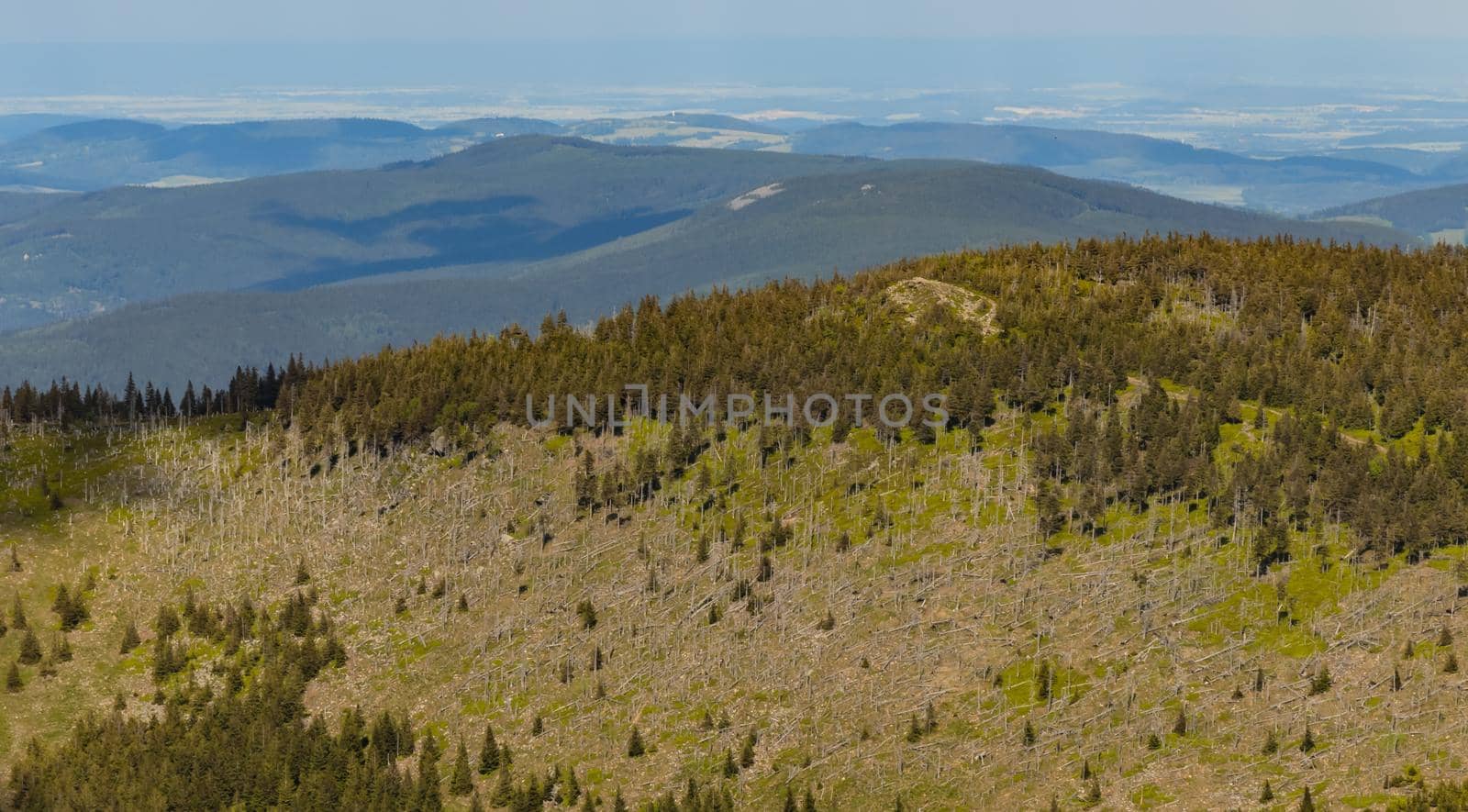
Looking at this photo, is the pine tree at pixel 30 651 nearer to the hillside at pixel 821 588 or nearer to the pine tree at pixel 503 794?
the hillside at pixel 821 588

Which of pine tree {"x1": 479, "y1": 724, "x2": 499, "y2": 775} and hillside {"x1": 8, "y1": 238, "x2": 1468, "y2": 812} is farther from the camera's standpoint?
pine tree {"x1": 479, "y1": 724, "x2": 499, "y2": 775}

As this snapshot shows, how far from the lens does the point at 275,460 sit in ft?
642

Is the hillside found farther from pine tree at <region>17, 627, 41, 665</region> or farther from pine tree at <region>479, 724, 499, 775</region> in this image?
pine tree at <region>17, 627, 41, 665</region>

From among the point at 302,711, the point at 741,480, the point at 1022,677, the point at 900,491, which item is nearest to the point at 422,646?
the point at 302,711

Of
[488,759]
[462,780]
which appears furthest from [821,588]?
[462,780]

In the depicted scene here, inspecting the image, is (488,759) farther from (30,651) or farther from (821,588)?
(30,651)

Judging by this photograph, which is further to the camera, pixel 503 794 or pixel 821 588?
pixel 821 588

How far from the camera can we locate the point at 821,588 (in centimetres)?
15212

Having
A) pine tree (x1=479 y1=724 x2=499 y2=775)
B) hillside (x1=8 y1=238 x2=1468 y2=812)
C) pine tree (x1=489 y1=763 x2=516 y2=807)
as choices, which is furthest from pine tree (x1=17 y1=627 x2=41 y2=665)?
pine tree (x1=489 y1=763 x2=516 y2=807)

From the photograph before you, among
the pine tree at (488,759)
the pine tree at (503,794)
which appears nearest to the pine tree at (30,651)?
the pine tree at (488,759)

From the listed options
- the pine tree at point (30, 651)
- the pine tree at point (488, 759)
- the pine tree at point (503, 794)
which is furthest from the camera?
the pine tree at point (30, 651)

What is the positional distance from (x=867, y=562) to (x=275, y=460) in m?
79.7

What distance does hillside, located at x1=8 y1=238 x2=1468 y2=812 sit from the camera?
127 m

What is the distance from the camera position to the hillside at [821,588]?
127062mm
